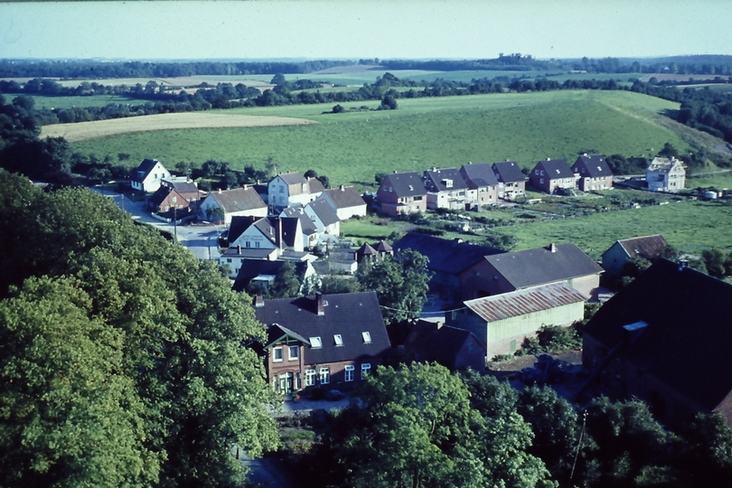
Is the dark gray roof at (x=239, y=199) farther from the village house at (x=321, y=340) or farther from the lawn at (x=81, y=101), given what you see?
the lawn at (x=81, y=101)

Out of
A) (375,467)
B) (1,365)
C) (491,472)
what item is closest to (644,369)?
(491,472)

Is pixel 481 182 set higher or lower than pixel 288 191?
lower

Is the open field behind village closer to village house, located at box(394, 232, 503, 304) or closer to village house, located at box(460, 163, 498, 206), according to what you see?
village house, located at box(460, 163, 498, 206)

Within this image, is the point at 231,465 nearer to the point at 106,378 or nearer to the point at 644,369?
the point at 106,378

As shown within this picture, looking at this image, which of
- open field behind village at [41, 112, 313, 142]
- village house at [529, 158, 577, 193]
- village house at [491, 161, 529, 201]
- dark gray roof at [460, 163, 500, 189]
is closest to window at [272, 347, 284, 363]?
dark gray roof at [460, 163, 500, 189]

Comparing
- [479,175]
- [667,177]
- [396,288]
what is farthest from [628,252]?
[667,177]

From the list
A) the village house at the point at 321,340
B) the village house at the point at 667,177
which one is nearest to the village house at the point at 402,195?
the village house at the point at 667,177

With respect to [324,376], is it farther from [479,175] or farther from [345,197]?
[479,175]
